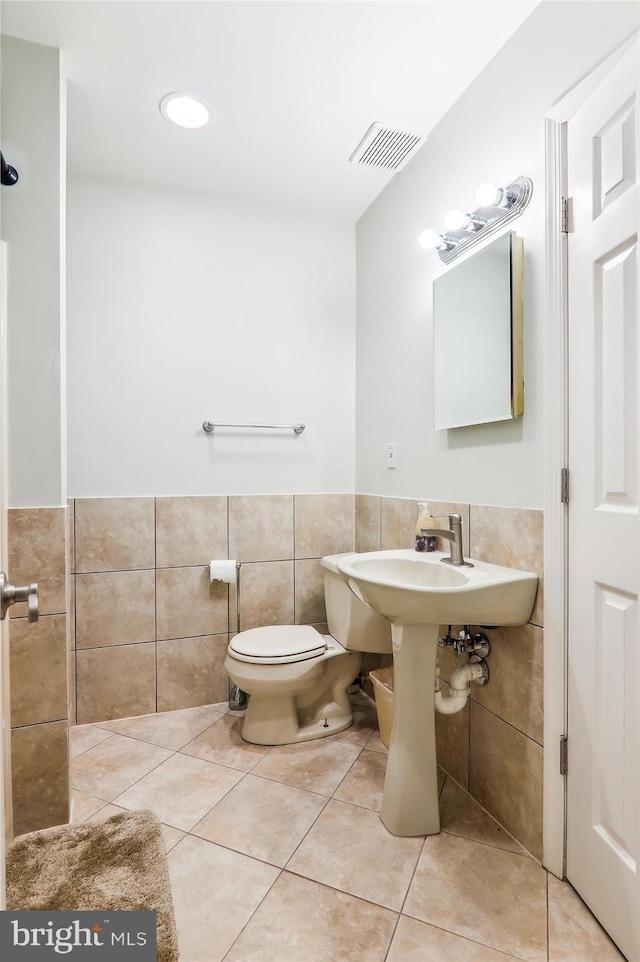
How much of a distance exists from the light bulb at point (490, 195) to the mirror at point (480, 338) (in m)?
0.10

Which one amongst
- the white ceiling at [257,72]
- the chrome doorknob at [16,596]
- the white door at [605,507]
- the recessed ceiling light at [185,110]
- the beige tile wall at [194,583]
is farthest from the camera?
the beige tile wall at [194,583]

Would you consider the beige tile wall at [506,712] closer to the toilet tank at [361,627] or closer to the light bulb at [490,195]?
the toilet tank at [361,627]

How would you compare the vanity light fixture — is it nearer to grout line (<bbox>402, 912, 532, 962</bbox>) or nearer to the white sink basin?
the white sink basin

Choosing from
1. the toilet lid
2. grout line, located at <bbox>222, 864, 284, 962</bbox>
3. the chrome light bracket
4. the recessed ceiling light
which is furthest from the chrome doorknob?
the recessed ceiling light

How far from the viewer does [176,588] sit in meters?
2.30

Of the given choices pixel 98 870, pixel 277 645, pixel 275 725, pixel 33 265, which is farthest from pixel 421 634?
pixel 33 265

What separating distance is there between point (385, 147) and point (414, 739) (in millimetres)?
2119

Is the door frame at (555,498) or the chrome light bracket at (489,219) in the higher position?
the chrome light bracket at (489,219)

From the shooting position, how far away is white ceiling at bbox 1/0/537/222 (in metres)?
1.44

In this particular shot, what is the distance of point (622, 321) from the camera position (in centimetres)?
115

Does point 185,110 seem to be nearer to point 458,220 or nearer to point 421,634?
point 458,220

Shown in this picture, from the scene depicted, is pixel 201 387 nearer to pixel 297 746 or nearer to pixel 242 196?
pixel 242 196

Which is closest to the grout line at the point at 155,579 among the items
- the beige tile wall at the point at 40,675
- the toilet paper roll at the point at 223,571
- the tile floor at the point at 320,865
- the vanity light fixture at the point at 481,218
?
the toilet paper roll at the point at 223,571

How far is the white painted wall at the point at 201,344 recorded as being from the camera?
2.18m
